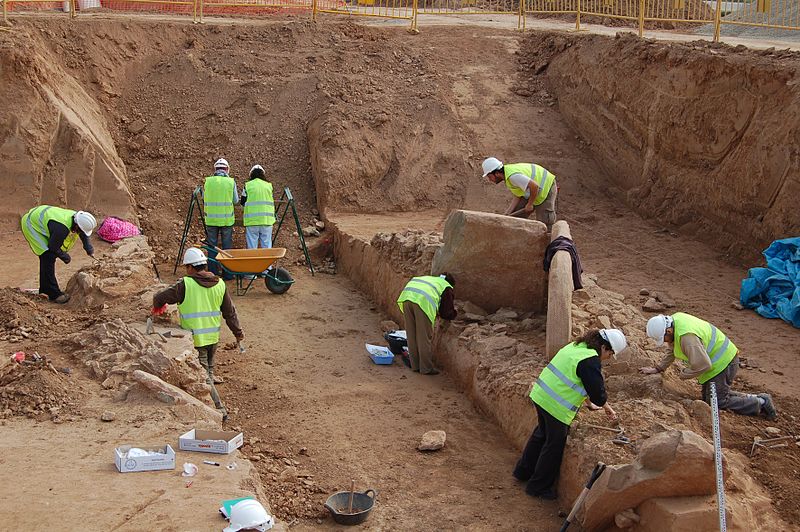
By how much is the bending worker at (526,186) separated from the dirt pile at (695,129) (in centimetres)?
314

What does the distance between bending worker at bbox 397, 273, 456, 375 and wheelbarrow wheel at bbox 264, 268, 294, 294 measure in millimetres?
3181

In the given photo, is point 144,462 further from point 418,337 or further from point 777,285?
point 777,285

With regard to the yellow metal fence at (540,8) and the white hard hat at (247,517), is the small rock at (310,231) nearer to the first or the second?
the yellow metal fence at (540,8)

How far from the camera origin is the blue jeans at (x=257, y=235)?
13711 millimetres

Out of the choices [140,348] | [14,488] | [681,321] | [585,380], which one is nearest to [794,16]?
[681,321]

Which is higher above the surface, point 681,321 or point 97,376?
point 681,321

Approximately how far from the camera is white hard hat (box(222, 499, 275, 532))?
6051mm

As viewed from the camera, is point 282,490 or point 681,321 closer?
point 282,490

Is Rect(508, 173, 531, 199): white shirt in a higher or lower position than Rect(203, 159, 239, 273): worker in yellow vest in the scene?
higher

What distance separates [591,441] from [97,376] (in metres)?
4.34

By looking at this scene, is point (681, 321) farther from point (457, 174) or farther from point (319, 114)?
point (319, 114)

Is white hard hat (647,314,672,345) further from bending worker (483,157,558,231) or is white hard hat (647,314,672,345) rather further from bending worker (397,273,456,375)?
bending worker (483,157,558,231)

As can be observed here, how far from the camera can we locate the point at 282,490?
7.55 metres

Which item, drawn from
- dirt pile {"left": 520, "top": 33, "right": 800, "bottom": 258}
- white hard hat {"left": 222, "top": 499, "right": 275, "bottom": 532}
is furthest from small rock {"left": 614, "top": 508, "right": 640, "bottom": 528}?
dirt pile {"left": 520, "top": 33, "right": 800, "bottom": 258}
